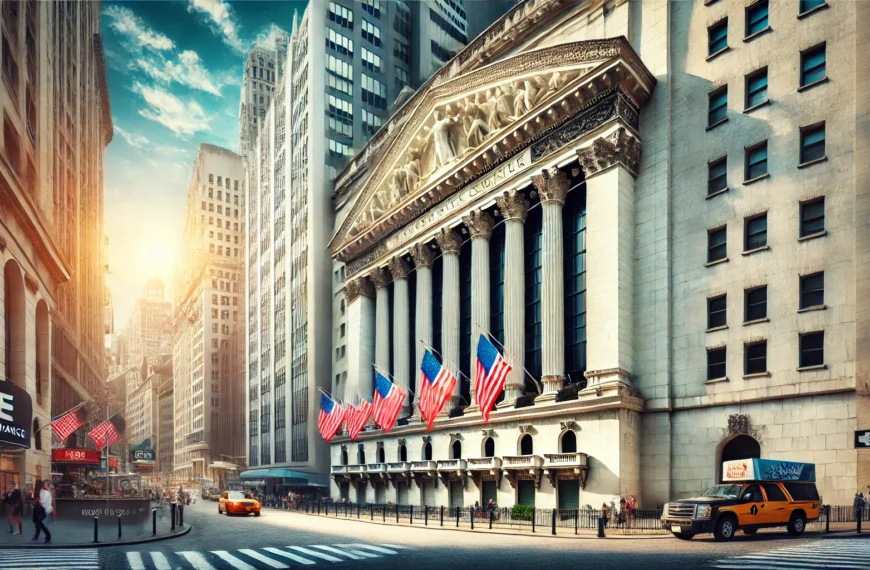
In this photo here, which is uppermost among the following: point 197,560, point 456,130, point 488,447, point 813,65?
point 456,130

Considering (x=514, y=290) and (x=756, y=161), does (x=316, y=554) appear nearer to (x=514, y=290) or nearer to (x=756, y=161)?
(x=514, y=290)

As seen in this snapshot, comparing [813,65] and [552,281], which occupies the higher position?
[813,65]

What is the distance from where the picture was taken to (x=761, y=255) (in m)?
34.0

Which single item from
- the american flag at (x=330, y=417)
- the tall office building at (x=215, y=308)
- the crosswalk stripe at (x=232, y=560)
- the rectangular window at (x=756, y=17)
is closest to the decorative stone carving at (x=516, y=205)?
the rectangular window at (x=756, y=17)

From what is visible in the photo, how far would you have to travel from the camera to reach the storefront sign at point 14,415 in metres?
29.4

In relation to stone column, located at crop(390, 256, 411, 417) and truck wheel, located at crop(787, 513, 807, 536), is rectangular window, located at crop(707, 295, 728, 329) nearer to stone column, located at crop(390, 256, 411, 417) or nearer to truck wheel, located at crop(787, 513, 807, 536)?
truck wheel, located at crop(787, 513, 807, 536)

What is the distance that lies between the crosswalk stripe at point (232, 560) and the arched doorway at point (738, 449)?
A: 75.1 ft

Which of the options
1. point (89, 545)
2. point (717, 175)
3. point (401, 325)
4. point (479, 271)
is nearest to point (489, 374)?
point (479, 271)

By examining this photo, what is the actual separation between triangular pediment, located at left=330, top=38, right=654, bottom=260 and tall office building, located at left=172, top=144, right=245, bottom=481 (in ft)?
348

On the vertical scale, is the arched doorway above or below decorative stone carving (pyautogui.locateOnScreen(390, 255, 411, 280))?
below

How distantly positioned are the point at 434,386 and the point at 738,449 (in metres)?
16.9

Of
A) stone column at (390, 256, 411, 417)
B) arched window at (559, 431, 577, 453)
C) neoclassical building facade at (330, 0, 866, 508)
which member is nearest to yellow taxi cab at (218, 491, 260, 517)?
neoclassical building facade at (330, 0, 866, 508)

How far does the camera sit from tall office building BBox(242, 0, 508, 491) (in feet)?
268

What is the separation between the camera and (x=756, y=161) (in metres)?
35.1
